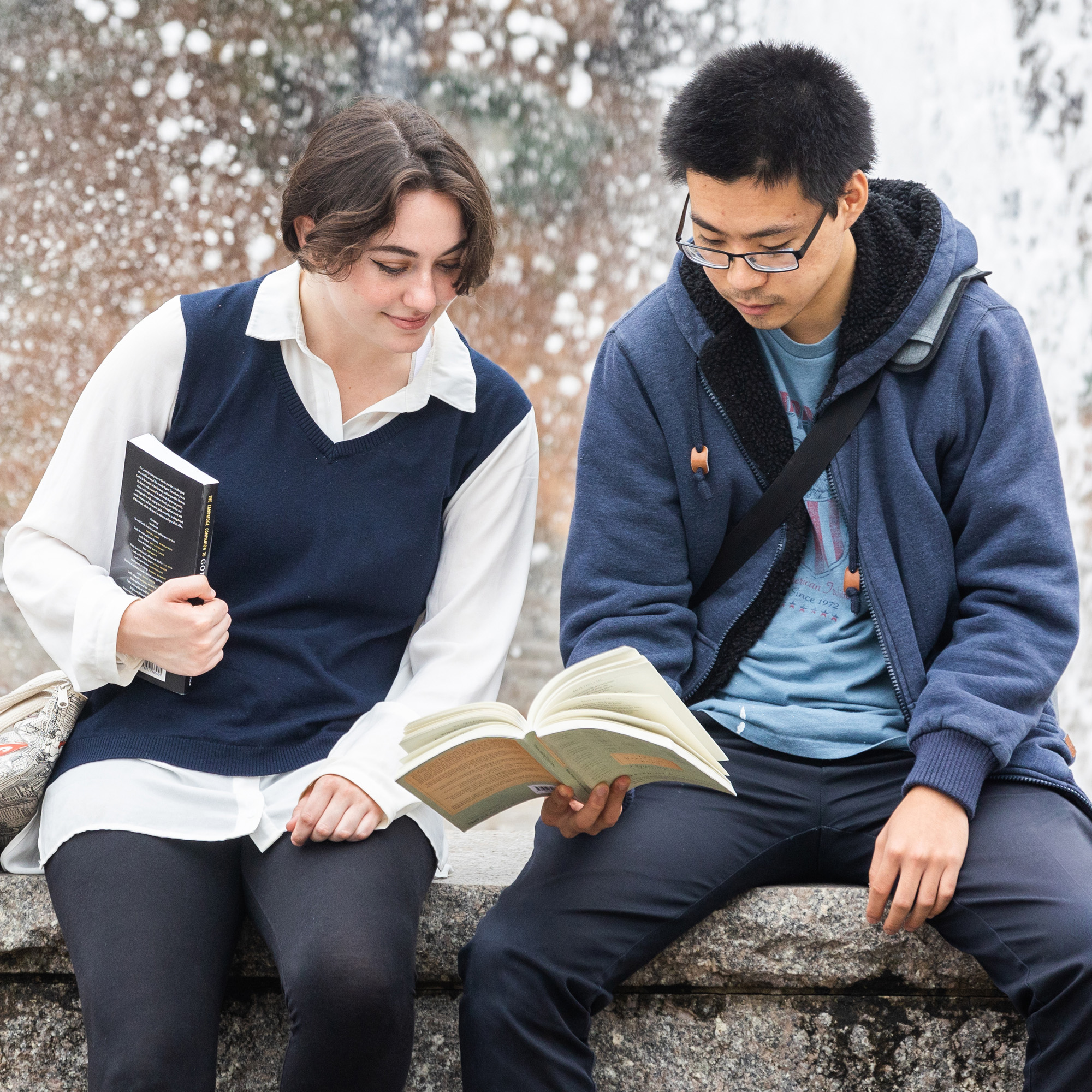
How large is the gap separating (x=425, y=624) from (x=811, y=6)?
10.9 feet

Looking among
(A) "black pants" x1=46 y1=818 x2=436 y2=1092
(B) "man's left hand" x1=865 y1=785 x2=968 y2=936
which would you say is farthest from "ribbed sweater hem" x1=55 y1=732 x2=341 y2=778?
(B) "man's left hand" x1=865 y1=785 x2=968 y2=936

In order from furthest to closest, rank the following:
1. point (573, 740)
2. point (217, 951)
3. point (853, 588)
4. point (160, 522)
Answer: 1. point (853, 588)
2. point (160, 522)
3. point (217, 951)
4. point (573, 740)

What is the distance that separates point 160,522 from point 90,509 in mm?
140

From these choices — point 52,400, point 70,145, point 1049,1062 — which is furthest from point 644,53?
point 1049,1062

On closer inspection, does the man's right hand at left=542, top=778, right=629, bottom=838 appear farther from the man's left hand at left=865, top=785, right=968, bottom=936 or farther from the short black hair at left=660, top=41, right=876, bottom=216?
the short black hair at left=660, top=41, right=876, bottom=216

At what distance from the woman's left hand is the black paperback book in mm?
217

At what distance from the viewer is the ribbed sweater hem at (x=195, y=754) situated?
1466 mm

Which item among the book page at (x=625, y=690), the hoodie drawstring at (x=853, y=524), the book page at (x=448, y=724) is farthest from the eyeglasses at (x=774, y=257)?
the book page at (x=448, y=724)

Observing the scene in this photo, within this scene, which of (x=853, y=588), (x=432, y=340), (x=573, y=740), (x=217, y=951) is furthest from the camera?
(x=432, y=340)

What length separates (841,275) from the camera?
5.25 ft

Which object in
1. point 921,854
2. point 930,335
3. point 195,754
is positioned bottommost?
point 195,754

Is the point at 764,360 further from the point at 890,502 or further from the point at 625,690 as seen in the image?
the point at 625,690

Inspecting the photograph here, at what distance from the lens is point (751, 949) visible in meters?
1.51

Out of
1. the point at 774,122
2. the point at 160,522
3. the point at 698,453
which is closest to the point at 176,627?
the point at 160,522
